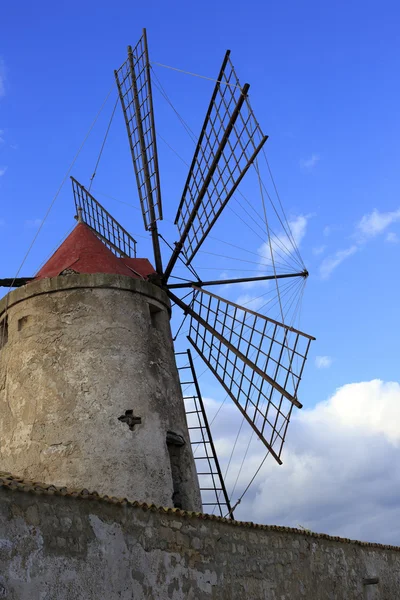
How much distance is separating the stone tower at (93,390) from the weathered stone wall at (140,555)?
1180 mm

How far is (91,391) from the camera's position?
23.8ft

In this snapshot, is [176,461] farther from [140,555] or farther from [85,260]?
[140,555]

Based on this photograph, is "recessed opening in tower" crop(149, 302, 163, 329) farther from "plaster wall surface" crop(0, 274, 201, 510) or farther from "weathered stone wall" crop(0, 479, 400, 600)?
"weathered stone wall" crop(0, 479, 400, 600)

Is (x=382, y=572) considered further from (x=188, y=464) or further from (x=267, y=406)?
(x=188, y=464)

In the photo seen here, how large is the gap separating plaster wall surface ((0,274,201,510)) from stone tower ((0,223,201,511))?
0.4 inches

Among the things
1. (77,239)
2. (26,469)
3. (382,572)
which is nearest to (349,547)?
(382,572)

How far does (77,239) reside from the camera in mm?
9016

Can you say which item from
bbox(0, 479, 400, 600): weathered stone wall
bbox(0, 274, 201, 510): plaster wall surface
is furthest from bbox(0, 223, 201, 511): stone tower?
bbox(0, 479, 400, 600): weathered stone wall

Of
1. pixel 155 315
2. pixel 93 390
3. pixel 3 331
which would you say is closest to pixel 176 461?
pixel 93 390

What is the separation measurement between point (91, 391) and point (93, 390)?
0.02 m

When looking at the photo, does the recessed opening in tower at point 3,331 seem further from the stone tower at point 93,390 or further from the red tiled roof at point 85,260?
the red tiled roof at point 85,260

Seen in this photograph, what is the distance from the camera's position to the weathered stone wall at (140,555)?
13.7 ft

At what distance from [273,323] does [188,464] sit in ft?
7.04

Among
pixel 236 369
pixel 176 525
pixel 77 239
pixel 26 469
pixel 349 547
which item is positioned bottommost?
pixel 176 525
